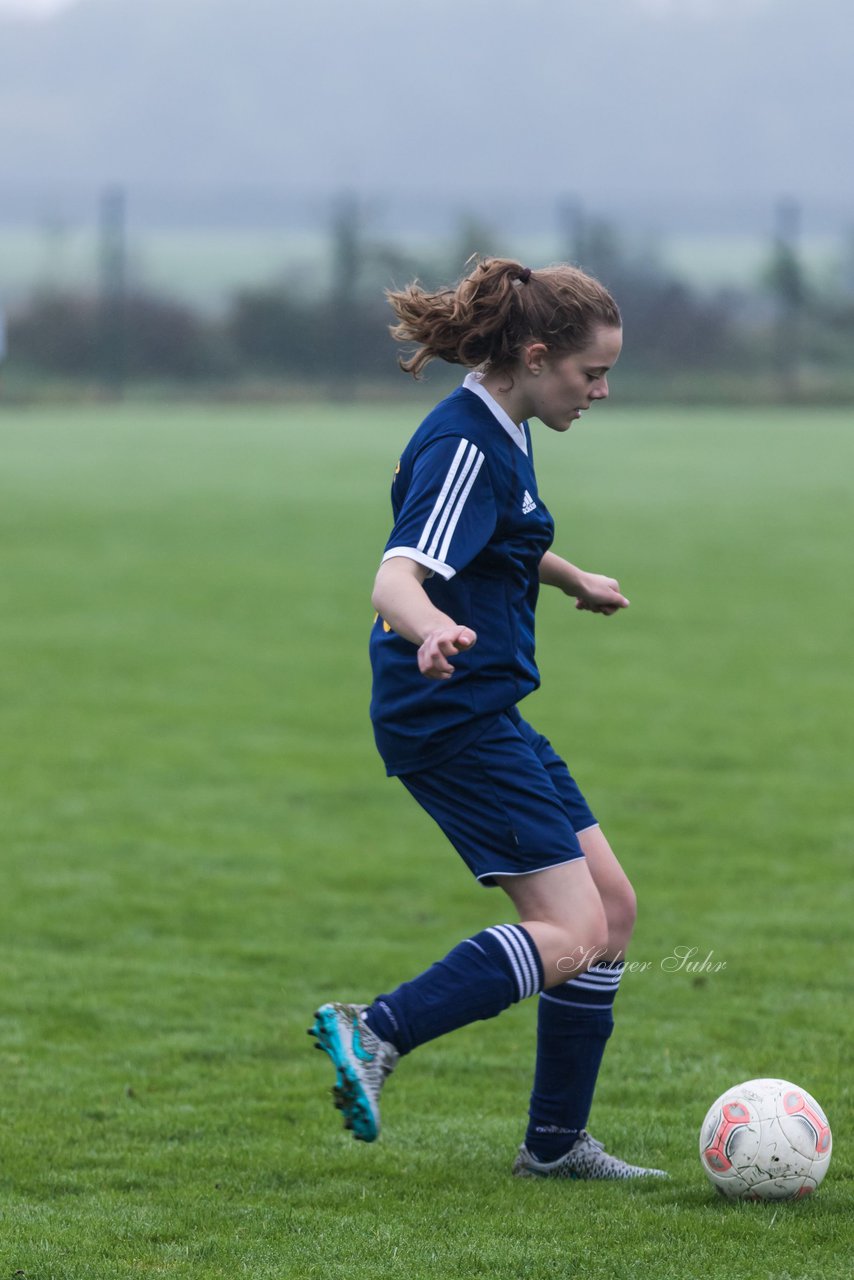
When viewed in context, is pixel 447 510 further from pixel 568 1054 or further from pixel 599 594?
pixel 568 1054

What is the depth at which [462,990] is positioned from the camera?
3.51m

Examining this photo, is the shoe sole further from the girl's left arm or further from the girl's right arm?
the girl's left arm

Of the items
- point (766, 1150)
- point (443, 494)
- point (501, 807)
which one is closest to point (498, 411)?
point (443, 494)

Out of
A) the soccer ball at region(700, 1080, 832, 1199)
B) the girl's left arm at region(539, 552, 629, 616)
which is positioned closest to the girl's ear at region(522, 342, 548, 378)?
the girl's left arm at region(539, 552, 629, 616)

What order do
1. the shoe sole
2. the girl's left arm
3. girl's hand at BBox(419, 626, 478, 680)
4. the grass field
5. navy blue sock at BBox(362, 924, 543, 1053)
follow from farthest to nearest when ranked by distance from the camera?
1. the girl's left arm
2. the grass field
3. navy blue sock at BBox(362, 924, 543, 1053)
4. the shoe sole
5. girl's hand at BBox(419, 626, 478, 680)

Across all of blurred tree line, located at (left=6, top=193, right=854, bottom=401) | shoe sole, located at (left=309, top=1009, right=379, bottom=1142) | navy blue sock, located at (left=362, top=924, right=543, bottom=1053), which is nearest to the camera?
shoe sole, located at (left=309, top=1009, right=379, bottom=1142)

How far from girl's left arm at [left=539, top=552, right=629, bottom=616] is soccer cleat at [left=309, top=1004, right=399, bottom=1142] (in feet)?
3.58

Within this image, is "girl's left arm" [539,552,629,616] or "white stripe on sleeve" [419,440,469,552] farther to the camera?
"girl's left arm" [539,552,629,616]

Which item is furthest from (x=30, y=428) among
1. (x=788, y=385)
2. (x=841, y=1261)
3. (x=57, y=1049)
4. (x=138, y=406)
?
(x=841, y=1261)

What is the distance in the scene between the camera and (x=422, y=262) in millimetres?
33312

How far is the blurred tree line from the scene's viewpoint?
108 ft

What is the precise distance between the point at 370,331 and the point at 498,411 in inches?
1175

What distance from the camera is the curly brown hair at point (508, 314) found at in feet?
12.1

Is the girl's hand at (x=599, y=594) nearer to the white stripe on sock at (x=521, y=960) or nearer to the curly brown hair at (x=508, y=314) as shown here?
the curly brown hair at (x=508, y=314)
